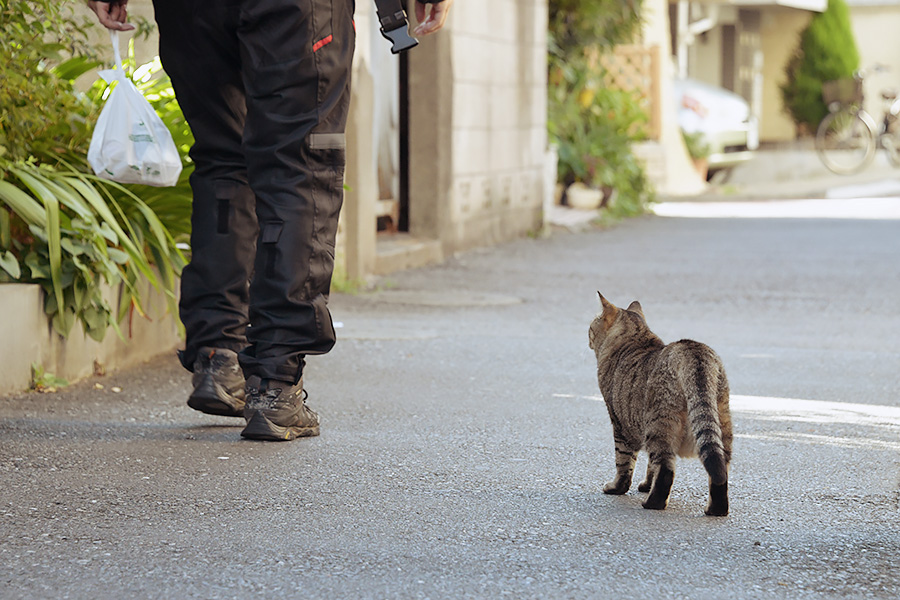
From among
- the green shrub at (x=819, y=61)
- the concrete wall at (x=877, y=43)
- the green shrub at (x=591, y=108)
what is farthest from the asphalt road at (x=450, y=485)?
the concrete wall at (x=877, y=43)

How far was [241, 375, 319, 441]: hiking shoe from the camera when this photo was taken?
3.07m

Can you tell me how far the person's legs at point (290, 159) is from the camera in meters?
3.02

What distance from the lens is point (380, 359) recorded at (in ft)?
15.4

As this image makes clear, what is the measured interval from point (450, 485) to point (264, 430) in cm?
53

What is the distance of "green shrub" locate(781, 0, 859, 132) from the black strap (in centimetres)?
1969

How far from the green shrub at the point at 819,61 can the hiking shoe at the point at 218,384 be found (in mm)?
19909

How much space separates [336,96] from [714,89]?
15.7m

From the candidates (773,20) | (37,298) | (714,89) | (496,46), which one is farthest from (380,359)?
(773,20)

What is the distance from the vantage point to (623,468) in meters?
2.80

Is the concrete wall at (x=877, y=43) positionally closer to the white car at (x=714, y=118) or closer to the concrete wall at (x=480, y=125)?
the white car at (x=714, y=118)

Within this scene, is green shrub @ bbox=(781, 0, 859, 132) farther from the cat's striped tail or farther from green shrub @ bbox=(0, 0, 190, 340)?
the cat's striped tail

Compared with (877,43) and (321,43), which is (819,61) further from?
(321,43)

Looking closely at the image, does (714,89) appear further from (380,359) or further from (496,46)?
(380,359)

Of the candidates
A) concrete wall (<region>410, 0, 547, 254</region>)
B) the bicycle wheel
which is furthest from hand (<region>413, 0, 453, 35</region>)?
the bicycle wheel
